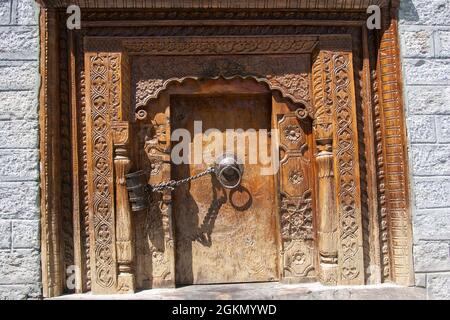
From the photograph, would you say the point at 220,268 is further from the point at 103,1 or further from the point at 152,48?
the point at 103,1

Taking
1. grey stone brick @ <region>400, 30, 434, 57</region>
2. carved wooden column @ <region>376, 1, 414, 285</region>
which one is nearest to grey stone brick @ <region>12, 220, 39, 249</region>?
carved wooden column @ <region>376, 1, 414, 285</region>

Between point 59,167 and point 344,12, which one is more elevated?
point 344,12

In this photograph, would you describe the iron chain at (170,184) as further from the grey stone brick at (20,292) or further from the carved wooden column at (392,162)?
the carved wooden column at (392,162)

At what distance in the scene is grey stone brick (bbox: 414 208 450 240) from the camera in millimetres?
2785

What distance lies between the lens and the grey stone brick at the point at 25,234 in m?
2.66

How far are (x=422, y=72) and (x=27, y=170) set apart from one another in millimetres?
2691

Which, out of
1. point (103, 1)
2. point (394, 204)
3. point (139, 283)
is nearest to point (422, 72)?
point (394, 204)

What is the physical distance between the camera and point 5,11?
274cm

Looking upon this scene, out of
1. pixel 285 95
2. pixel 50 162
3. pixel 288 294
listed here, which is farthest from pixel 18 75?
pixel 288 294

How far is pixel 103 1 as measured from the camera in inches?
109

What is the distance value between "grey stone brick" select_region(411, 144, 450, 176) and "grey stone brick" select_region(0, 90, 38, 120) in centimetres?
252

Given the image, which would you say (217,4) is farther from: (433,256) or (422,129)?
(433,256)

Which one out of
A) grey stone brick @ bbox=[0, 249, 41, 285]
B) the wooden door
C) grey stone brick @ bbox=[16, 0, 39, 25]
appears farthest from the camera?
the wooden door

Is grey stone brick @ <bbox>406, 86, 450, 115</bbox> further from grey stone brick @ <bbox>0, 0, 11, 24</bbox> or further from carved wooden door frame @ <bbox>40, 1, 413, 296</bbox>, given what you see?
grey stone brick @ <bbox>0, 0, 11, 24</bbox>
